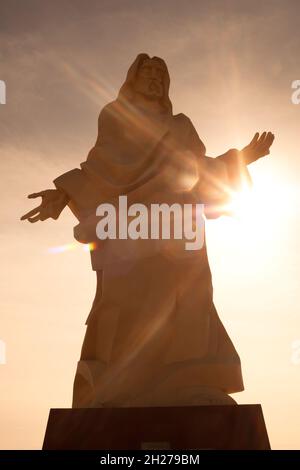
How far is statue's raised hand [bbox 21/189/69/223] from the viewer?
11.7 meters

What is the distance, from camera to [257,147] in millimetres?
11977

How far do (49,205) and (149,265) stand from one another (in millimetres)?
1963

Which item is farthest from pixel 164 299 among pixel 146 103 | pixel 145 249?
pixel 146 103

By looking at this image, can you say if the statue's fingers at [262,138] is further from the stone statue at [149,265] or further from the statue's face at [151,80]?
the statue's face at [151,80]

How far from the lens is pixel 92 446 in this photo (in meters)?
9.41

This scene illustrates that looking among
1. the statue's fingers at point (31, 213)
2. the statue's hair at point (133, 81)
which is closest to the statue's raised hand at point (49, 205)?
the statue's fingers at point (31, 213)

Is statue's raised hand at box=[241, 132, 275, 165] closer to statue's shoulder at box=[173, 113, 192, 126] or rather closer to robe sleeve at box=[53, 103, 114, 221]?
statue's shoulder at box=[173, 113, 192, 126]

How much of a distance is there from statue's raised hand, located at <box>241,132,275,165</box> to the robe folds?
16 centimetres

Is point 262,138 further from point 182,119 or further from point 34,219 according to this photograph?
point 34,219

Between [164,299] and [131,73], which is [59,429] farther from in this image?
[131,73]

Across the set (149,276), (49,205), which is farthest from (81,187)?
(149,276)

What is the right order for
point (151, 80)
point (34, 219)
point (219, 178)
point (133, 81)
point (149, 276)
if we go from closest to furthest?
point (149, 276), point (34, 219), point (219, 178), point (151, 80), point (133, 81)
